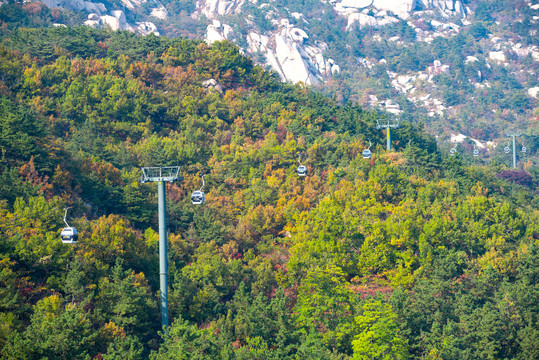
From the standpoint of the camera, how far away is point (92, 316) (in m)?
29.0

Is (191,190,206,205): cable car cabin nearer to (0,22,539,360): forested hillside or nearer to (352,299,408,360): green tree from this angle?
(0,22,539,360): forested hillside

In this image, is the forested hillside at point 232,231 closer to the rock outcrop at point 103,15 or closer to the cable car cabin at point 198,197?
the cable car cabin at point 198,197

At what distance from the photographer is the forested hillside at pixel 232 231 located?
30859 mm

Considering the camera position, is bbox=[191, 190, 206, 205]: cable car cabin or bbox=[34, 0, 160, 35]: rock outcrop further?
bbox=[34, 0, 160, 35]: rock outcrop

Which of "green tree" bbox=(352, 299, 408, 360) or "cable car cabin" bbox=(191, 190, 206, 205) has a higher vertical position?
"cable car cabin" bbox=(191, 190, 206, 205)

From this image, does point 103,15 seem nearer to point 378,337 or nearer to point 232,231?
point 232,231

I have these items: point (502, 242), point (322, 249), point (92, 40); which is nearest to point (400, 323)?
point (322, 249)

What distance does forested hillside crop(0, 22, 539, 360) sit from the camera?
101ft

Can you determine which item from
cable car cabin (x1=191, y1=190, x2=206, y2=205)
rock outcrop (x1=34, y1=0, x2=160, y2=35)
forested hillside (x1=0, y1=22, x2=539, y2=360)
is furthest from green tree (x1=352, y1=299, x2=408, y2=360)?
rock outcrop (x1=34, y1=0, x2=160, y2=35)

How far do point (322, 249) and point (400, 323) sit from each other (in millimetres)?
9266

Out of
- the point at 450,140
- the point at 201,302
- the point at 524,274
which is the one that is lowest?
the point at 450,140

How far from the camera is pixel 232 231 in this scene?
149 feet

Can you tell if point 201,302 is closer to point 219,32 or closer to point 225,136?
point 225,136

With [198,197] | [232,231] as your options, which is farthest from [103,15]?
[198,197]
